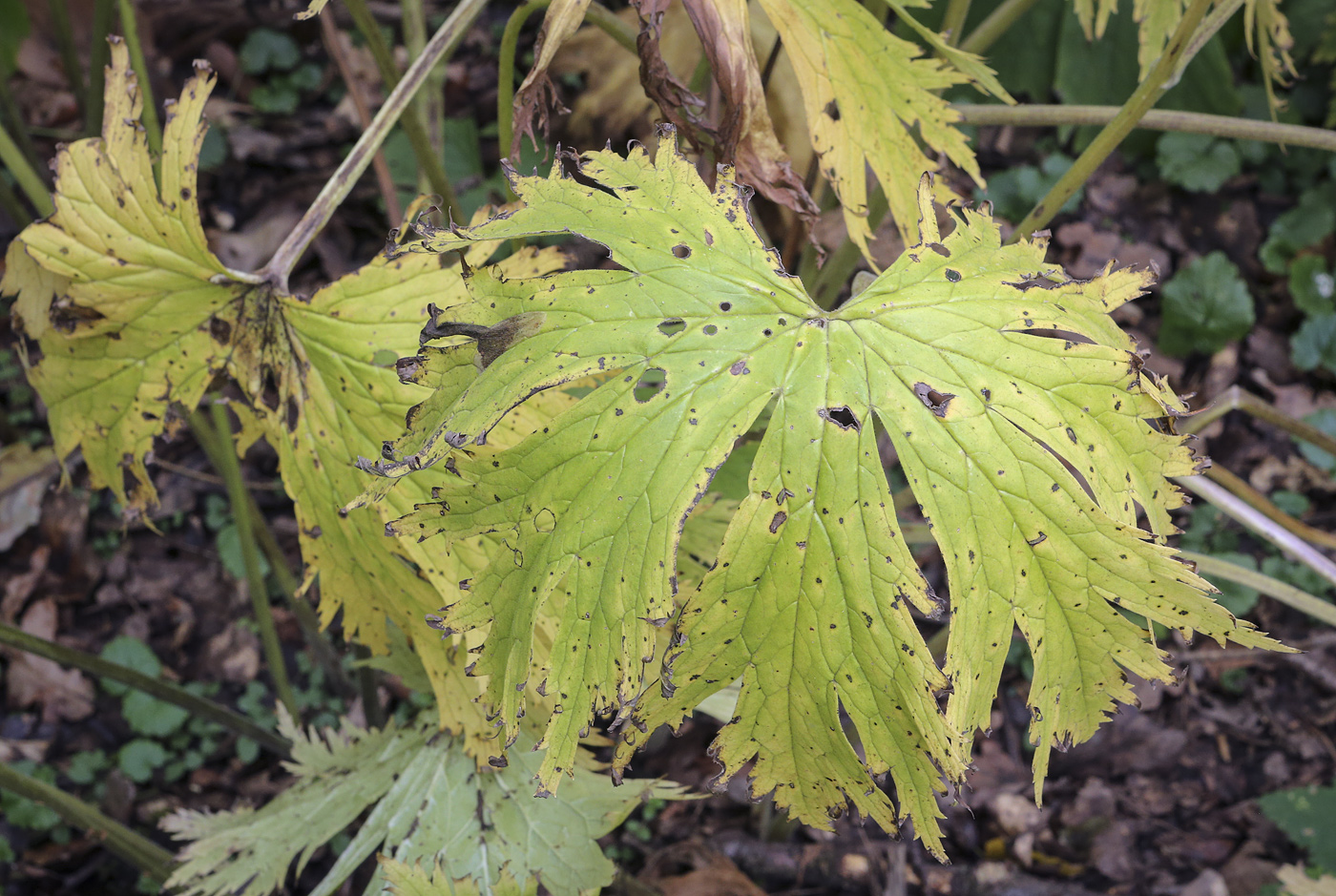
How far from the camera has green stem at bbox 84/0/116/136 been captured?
1029mm

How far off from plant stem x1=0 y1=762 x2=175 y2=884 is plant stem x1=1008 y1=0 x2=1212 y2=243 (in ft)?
3.40

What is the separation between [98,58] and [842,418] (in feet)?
3.54

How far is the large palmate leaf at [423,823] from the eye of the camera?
82 centimetres

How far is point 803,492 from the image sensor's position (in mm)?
553

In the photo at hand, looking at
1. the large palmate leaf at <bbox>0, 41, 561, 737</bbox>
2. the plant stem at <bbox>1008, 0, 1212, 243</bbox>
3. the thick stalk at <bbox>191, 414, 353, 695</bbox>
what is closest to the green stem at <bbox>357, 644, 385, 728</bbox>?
the thick stalk at <bbox>191, 414, 353, 695</bbox>

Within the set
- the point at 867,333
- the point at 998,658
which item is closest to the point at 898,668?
the point at 998,658

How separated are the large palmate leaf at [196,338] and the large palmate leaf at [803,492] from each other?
0.15 metres

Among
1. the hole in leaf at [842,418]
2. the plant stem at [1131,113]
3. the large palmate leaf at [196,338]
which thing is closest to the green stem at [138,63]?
the large palmate leaf at [196,338]

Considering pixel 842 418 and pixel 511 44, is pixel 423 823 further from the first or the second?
pixel 511 44

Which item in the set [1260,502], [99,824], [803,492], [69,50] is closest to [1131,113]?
[803,492]

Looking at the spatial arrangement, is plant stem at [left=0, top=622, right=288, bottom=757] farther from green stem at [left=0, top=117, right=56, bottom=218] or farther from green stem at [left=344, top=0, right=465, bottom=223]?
green stem at [left=344, top=0, right=465, bottom=223]

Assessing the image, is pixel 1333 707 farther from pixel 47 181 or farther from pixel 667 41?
pixel 47 181

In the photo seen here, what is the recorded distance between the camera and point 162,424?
0.75m

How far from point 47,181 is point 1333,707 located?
2.46 m
